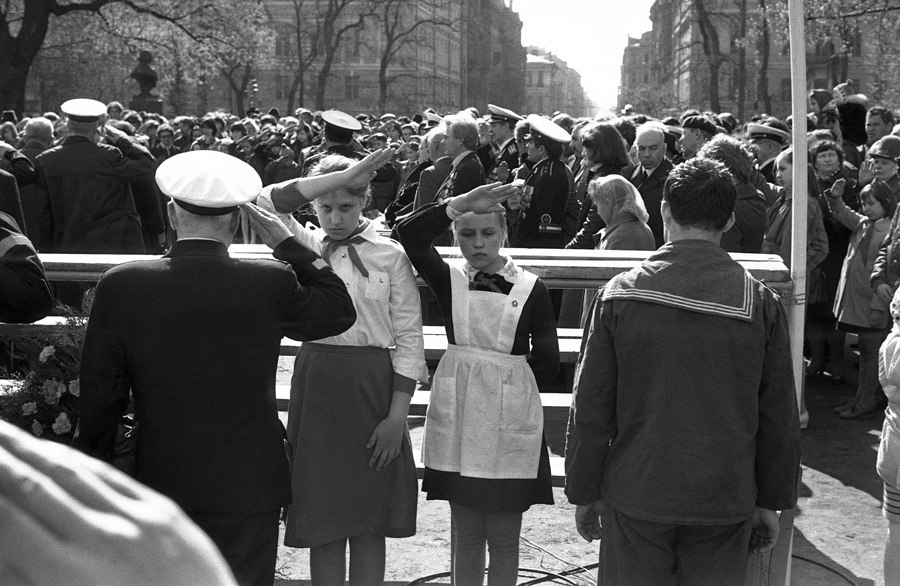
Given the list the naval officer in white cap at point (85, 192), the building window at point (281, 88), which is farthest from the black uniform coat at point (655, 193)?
the building window at point (281, 88)

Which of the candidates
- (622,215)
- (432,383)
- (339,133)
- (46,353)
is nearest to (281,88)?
(339,133)

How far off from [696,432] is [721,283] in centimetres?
43

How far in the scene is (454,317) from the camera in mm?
3910

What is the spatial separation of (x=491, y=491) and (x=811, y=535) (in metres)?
2.25

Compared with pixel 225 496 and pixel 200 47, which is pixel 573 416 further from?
pixel 200 47

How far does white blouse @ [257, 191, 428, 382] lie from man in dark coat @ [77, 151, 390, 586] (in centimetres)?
60

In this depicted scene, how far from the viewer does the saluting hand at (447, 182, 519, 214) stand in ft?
12.1

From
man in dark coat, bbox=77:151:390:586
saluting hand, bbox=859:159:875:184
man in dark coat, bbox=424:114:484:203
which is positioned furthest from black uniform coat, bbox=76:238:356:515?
saluting hand, bbox=859:159:875:184

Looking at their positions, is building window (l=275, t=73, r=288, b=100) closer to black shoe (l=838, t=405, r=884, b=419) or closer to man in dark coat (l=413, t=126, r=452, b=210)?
man in dark coat (l=413, t=126, r=452, b=210)

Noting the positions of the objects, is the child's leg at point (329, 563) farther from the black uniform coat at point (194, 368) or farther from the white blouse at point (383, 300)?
the black uniform coat at point (194, 368)

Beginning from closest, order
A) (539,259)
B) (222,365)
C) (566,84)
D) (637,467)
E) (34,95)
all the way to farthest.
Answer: (222,365) → (637,467) → (539,259) → (34,95) → (566,84)

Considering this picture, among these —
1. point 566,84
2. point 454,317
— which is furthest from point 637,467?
point 566,84

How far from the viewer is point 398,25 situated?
82.1 meters

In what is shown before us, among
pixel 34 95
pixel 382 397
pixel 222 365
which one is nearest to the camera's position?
pixel 222 365
